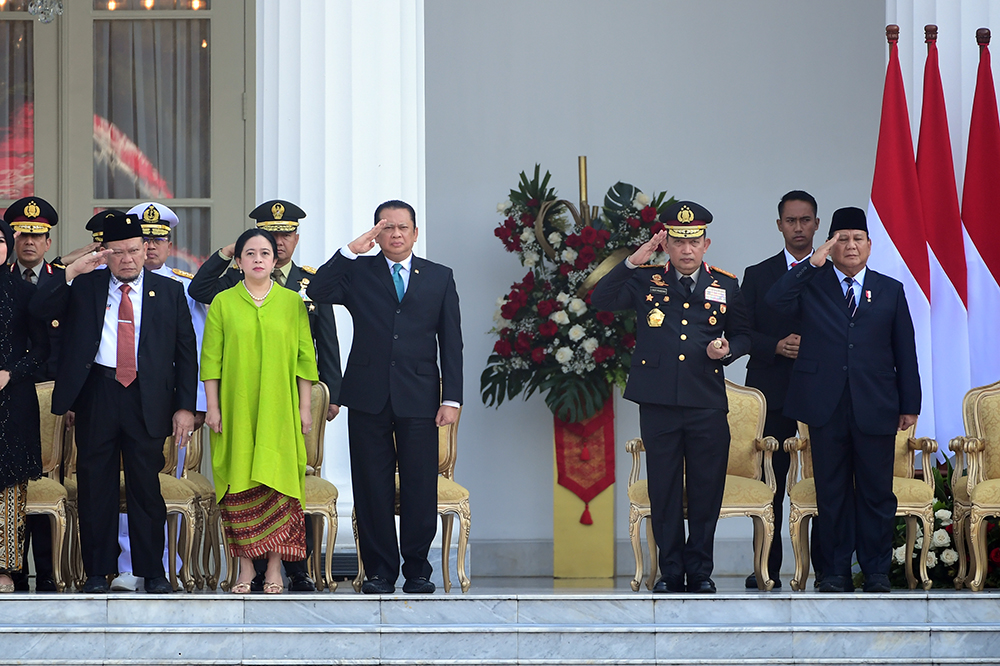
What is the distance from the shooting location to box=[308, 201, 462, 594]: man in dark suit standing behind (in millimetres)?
6016

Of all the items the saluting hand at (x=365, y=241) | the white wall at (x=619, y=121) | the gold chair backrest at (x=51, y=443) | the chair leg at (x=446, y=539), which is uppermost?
the white wall at (x=619, y=121)

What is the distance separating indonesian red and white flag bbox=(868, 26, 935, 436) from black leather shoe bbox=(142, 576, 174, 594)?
3954 millimetres

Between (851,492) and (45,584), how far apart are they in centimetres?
395

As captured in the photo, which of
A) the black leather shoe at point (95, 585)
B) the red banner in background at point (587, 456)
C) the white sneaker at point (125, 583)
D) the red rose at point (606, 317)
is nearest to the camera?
the black leather shoe at point (95, 585)

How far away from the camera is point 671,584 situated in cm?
606

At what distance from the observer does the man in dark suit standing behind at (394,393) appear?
6.02 m

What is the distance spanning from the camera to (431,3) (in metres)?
9.92

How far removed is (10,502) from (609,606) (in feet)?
9.19

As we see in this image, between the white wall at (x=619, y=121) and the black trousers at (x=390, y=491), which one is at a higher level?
the white wall at (x=619, y=121)

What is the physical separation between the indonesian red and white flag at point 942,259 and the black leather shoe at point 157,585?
13.2 feet

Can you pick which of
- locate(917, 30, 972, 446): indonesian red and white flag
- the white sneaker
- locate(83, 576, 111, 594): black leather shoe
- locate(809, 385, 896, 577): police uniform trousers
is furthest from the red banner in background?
locate(83, 576, 111, 594): black leather shoe

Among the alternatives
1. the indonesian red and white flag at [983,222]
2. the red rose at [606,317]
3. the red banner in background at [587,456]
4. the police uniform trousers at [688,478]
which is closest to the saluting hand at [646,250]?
the police uniform trousers at [688,478]

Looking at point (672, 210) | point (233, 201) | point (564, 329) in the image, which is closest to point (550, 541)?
point (564, 329)

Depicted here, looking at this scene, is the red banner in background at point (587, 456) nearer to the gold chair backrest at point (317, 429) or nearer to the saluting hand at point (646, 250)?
the gold chair backrest at point (317, 429)
